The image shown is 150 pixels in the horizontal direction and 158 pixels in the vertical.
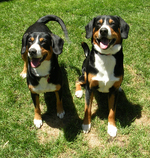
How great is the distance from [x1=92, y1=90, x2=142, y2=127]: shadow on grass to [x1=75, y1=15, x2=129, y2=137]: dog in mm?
277

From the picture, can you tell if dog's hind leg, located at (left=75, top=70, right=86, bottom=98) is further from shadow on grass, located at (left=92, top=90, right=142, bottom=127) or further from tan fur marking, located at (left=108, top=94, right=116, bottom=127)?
tan fur marking, located at (left=108, top=94, right=116, bottom=127)

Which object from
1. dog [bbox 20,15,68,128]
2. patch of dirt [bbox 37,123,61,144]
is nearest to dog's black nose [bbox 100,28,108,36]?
dog [bbox 20,15,68,128]

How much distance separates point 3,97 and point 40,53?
1.63m

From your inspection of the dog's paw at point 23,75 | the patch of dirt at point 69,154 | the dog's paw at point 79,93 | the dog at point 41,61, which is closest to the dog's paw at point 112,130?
the patch of dirt at point 69,154

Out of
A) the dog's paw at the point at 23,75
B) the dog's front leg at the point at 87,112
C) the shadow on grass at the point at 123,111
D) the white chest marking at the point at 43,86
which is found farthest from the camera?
the dog's paw at the point at 23,75

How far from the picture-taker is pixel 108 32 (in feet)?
7.82

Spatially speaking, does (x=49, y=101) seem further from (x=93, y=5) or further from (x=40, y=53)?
(x=93, y=5)

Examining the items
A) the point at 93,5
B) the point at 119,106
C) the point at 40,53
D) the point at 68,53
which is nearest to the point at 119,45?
the point at 40,53

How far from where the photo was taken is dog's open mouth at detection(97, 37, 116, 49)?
2480mm

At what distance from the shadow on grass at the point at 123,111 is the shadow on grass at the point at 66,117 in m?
0.38

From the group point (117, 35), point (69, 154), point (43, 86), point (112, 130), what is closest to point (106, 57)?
point (117, 35)

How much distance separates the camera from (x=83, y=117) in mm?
3336

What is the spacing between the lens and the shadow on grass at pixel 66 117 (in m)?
3.10

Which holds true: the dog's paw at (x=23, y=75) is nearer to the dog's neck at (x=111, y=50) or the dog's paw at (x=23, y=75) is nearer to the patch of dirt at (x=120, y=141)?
the dog's neck at (x=111, y=50)
